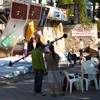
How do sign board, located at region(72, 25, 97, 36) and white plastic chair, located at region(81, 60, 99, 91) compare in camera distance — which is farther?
sign board, located at region(72, 25, 97, 36)

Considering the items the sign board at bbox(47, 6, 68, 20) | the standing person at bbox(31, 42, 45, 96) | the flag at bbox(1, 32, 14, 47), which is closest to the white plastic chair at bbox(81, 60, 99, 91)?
the standing person at bbox(31, 42, 45, 96)

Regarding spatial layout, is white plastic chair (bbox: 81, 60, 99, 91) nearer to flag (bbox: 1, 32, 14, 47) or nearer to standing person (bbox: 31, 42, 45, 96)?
standing person (bbox: 31, 42, 45, 96)

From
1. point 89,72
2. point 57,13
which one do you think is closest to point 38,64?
point 89,72

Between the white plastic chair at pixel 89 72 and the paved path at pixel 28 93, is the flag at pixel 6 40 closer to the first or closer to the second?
the paved path at pixel 28 93

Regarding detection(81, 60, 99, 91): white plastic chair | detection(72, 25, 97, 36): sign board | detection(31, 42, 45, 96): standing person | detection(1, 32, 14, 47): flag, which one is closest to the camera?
detection(31, 42, 45, 96): standing person

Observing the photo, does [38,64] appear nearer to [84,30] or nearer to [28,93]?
[28,93]

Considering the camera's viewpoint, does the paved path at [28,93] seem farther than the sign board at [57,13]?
No

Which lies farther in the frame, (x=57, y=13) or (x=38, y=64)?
(x=57, y=13)

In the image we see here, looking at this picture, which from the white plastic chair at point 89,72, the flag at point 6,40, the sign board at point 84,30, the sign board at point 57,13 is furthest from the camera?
the sign board at point 84,30

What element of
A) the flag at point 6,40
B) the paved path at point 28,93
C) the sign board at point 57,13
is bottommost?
the paved path at point 28,93

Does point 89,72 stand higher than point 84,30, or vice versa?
point 89,72

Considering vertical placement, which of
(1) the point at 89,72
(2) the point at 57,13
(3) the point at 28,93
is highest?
(2) the point at 57,13

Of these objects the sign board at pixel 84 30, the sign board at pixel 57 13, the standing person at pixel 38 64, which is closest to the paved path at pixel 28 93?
the standing person at pixel 38 64

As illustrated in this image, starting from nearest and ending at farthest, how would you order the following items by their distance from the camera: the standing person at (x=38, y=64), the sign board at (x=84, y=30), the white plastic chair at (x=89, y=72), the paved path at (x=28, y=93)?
the paved path at (x=28, y=93) → the standing person at (x=38, y=64) → the white plastic chair at (x=89, y=72) → the sign board at (x=84, y=30)
